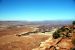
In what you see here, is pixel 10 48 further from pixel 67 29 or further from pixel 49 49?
pixel 67 29

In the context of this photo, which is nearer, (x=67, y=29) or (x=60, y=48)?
(x=60, y=48)

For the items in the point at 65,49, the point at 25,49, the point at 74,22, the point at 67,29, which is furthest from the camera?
the point at 74,22

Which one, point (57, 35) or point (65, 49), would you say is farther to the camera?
point (57, 35)

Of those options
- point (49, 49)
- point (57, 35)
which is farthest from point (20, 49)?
point (57, 35)

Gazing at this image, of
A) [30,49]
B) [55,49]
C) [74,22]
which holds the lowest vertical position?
[30,49]

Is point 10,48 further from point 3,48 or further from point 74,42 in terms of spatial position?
point 74,42

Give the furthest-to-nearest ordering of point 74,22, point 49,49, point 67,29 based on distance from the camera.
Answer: point 74,22 → point 67,29 → point 49,49

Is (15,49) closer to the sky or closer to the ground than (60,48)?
closer to the ground

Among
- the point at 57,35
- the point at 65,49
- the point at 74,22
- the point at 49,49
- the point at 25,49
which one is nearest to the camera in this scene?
the point at 65,49

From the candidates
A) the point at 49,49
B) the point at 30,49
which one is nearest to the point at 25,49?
the point at 30,49
